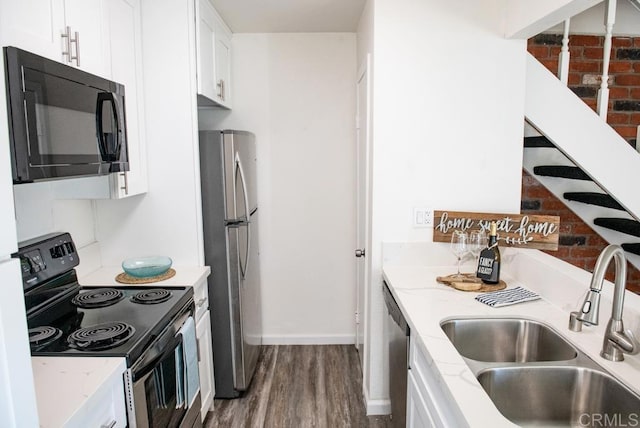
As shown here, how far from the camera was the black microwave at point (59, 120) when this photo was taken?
3.95 feet

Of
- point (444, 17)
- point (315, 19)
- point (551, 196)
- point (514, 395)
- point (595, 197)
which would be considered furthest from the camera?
point (551, 196)

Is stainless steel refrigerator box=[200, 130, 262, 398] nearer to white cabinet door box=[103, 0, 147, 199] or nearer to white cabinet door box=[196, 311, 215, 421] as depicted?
white cabinet door box=[196, 311, 215, 421]

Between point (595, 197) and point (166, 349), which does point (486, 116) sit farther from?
point (166, 349)

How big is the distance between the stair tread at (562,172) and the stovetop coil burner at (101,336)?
2.47 metres

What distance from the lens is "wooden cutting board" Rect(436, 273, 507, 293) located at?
6.45 feet

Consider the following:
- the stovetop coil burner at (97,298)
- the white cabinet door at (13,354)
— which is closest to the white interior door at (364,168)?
the stovetop coil burner at (97,298)

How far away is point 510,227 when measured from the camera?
2.15m

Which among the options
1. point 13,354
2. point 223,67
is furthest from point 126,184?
point 13,354

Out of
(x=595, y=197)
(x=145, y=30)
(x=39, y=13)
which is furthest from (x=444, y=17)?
(x=39, y=13)

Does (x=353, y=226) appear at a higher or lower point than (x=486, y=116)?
lower

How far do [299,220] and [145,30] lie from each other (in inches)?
68.2

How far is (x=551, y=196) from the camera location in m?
3.29

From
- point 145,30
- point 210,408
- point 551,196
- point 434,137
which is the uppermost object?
point 145,30

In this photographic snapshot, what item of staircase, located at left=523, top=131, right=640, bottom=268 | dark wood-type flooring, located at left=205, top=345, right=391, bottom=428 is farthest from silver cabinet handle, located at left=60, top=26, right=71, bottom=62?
staircase, located at left=523, top=131, right=640, bottom=268
